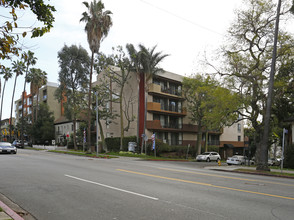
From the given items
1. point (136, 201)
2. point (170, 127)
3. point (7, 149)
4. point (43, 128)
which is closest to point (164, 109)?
point (170, 127)

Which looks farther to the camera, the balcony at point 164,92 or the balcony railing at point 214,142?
the balcony railing at point 214,142

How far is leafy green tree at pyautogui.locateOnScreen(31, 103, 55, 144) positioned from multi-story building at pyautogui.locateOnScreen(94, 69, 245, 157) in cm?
2342

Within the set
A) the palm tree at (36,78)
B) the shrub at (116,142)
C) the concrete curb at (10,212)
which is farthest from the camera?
the palm tree at (36,78)

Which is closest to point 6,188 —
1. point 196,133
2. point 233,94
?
point 233,94

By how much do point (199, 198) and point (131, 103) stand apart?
3449 centimetres

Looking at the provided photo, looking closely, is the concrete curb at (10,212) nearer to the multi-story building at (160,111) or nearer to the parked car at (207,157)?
the multi-story building at (160,111)

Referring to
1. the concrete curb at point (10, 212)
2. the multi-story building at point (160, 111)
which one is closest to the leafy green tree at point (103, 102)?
the multi-story building at point (160, 111)

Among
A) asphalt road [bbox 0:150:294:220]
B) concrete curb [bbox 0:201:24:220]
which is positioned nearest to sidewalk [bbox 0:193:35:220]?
concrete curb [bbox 0:201:24:220]

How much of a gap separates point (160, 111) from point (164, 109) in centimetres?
194

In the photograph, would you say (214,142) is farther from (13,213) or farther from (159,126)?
(13,213)

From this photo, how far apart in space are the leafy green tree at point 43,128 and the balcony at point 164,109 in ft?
107

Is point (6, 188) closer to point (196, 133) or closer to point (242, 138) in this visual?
point (196, 133)

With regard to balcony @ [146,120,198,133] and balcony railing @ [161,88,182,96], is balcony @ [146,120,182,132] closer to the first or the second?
balcony @ [146,120,198,133]

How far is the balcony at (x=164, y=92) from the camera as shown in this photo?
41.5 meters
